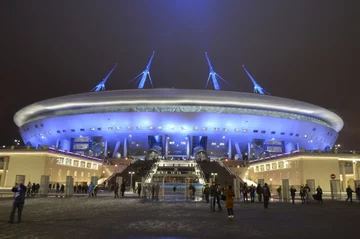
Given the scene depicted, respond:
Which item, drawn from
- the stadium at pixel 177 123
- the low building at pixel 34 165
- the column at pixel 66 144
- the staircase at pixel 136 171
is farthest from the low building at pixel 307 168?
the column at pixel 66 144

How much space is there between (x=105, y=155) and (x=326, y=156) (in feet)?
126

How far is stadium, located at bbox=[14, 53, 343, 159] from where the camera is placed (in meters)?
51.2

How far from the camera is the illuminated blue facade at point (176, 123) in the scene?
51.2 m

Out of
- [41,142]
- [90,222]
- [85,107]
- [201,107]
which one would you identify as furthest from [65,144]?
[90,222]

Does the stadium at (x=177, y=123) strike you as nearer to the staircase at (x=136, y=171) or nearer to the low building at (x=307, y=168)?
the staircase at (x=136, y=171)

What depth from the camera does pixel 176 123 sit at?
174 feet

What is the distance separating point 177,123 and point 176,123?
18 cm

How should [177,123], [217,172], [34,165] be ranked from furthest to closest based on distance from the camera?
[177,123], [217,172], [34,165]

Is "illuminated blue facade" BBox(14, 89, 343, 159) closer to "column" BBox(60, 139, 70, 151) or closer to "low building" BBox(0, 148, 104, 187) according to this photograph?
"column" BBox(60, 139, 70, 151)

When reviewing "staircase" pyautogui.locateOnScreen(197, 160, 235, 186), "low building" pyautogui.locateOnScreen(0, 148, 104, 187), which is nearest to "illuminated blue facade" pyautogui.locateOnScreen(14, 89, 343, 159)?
"staircase" pyautogui.locateOnScreen(197, 160, 235, 186)

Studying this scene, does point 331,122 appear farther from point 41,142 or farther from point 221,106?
point 41,142

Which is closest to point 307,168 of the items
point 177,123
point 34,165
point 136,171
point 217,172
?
point 217,172

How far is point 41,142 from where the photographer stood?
60750mm

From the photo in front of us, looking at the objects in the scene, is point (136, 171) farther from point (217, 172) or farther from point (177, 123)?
point (177, 123)
